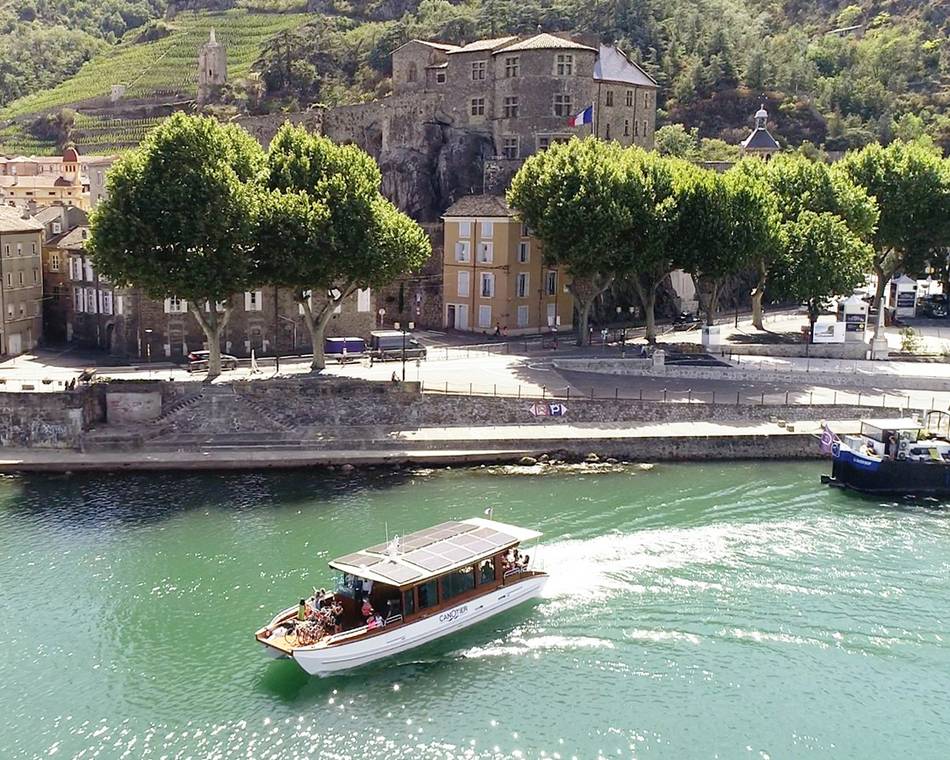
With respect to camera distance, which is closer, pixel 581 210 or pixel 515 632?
pixel 515 632

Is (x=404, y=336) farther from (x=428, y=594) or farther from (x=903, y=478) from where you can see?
(x=428, y=594)

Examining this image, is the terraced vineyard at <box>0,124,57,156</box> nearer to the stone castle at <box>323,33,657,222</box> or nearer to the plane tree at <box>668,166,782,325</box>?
the stone castle at <box>323,33,657,222</box>

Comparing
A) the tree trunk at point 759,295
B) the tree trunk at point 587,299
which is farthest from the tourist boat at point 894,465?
the tree trunk at point 759,295

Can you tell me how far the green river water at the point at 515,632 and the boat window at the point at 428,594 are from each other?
1245 mm

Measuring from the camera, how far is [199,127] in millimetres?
45219

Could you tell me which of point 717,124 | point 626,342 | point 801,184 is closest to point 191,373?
point 626,342

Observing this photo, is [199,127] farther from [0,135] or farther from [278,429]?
[0,135]

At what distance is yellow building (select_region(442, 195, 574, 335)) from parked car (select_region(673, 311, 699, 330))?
7333 millimetres

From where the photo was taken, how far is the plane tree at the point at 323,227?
4641 cm

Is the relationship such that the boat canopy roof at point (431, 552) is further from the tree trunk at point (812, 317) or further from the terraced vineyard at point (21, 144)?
the terraced vineyard at point (21, 144)

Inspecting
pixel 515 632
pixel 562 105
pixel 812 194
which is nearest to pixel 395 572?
pixel 515 632

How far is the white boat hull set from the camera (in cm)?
2578

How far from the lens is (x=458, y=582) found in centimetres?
2867

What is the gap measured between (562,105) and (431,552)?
49815mm
